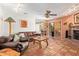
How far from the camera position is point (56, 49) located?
3475 millimetres

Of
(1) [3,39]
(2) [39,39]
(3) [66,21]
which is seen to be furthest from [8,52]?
(3) [66,21]

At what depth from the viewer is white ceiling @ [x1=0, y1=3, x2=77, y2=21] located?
341 cm

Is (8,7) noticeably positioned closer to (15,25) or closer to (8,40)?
(15,25)

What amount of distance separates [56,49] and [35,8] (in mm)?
1039

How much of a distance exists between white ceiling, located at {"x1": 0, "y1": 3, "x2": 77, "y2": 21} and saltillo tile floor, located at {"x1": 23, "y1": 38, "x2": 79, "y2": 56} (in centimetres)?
61

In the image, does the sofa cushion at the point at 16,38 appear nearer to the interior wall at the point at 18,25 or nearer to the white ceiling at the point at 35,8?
the interior wall at the point at 18,25

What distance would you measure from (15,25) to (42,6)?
0.74 metres

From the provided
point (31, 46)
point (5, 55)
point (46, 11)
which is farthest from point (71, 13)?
point (5, 55)

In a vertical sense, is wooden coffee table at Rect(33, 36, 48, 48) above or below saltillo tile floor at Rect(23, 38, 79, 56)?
above

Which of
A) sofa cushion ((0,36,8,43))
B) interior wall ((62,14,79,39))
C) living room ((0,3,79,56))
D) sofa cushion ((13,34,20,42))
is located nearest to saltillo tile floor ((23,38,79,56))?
living room ((0,3,79,56))

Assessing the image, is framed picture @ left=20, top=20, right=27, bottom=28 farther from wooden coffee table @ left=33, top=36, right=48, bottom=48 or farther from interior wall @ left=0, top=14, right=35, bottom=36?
Answer: wooden coffee table @ left=33, top=36, right=48, bottom=48

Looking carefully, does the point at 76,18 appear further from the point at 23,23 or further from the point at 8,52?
the point at 8,52

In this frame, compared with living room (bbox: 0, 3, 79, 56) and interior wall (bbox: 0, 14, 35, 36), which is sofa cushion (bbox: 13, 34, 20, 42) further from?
interior wall (bbox: 0, 14, 35, 36)

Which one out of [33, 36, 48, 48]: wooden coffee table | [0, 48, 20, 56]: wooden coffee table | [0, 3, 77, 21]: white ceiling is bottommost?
[0, 48, 20, 56]: wooden coffee table
